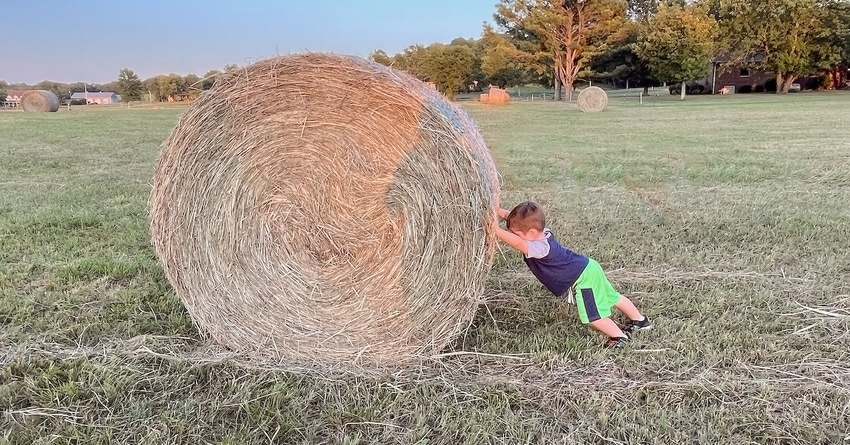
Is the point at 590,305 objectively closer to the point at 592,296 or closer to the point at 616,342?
the point at 592,296

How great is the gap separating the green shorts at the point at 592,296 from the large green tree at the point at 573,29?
41.0 metres

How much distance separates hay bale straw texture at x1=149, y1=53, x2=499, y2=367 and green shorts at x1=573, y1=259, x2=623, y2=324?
1.91 ft

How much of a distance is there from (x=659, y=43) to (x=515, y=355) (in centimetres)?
4005

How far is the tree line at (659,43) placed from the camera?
39031 mm

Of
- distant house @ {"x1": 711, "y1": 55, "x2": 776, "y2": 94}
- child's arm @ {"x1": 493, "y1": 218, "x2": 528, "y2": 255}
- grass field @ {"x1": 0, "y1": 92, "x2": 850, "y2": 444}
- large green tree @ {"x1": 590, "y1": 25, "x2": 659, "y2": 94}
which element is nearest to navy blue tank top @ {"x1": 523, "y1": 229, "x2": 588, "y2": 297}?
child's arm @ {"x1": 493, "y1": 218, "x2": 528, "y2": 255}

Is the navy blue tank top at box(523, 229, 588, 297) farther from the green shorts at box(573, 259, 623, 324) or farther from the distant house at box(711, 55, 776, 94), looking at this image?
the distant house at box(711, 55, 776, 94)

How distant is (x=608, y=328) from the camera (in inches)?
133

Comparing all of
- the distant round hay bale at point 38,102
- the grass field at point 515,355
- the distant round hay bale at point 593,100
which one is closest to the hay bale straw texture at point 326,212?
the grass field at point 515,355

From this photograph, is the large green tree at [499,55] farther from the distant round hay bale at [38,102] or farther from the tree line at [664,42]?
the distant round hay bale at [38,102]

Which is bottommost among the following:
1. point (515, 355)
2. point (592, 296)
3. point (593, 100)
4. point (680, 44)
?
point (515, 355)

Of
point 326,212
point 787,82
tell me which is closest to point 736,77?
point 787,82

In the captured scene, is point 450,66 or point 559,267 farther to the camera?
point 450,66

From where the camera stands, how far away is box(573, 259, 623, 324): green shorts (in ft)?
11.1

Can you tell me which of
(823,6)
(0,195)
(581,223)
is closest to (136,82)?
(823,6)
